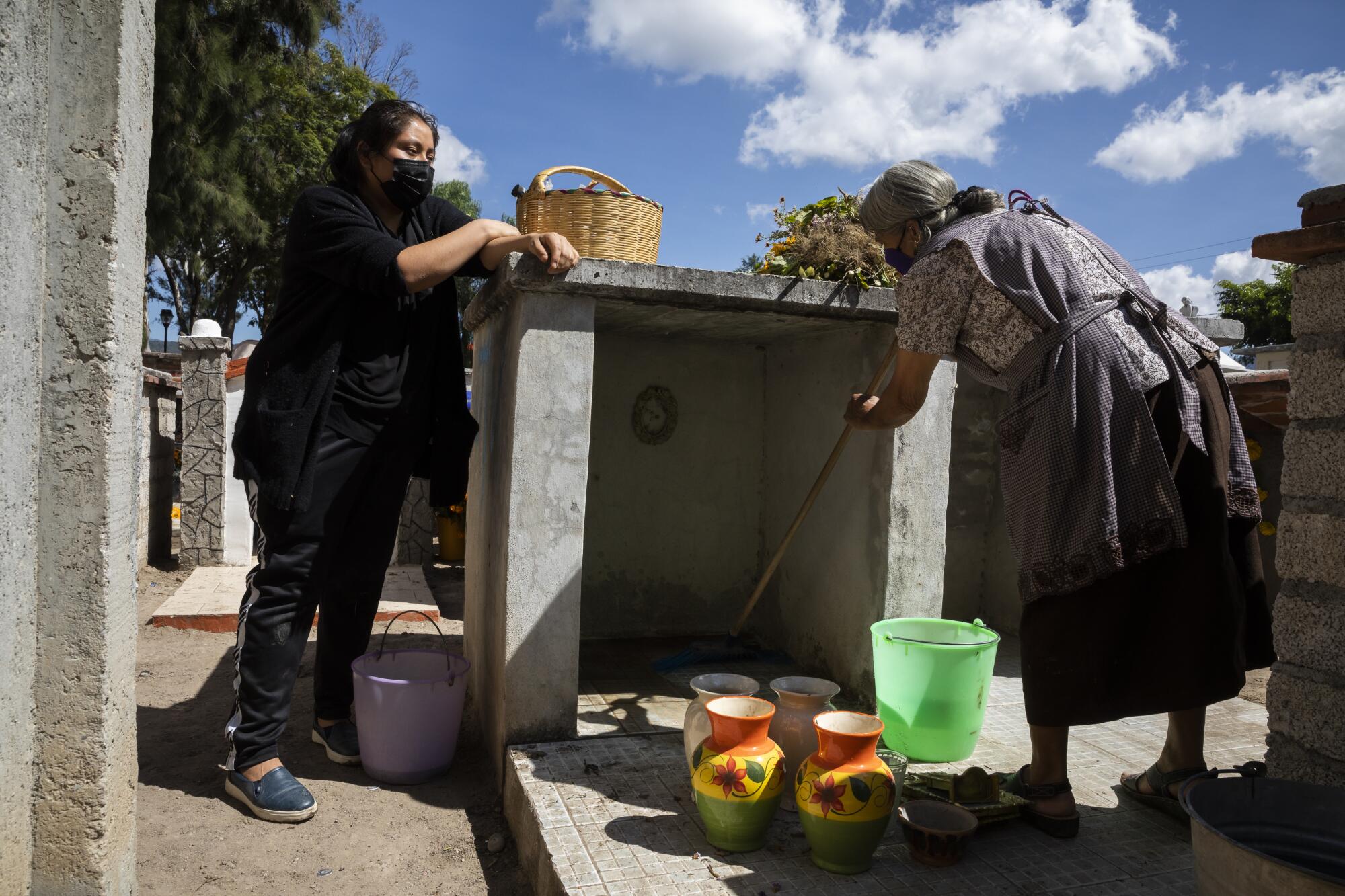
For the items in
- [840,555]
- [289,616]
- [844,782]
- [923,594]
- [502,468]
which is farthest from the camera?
[840,555]

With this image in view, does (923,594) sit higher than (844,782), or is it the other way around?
(923,594)

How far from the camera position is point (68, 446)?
219cm

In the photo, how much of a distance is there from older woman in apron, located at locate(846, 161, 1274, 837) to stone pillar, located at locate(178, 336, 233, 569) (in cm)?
709

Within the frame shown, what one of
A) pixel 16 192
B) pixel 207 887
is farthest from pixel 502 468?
pixel 16 192

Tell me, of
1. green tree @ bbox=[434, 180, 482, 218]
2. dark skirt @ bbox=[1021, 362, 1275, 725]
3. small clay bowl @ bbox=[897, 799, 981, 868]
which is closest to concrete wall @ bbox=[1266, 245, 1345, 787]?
dark skirt @ bbox=[1021, 362, 1275, 725]

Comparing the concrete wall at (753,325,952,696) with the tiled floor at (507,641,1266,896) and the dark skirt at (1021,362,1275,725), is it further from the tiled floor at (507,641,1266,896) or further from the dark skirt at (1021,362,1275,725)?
the dark skirt at (1021,362,1275,725)

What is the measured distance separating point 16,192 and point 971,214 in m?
2.58

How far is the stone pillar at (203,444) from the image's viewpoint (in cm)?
809

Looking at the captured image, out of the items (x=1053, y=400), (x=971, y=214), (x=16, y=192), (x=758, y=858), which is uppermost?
(x=971, y=214)

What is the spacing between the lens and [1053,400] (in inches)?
100

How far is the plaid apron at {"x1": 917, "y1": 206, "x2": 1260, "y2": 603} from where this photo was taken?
2.49m

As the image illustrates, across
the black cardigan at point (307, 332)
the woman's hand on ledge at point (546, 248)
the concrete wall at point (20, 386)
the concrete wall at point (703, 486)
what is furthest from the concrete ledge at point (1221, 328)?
the concrete wall at point (20, 386)

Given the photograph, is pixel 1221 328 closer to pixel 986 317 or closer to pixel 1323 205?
pixel 1323 205

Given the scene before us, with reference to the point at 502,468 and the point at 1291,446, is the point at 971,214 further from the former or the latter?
the point at 502,468
